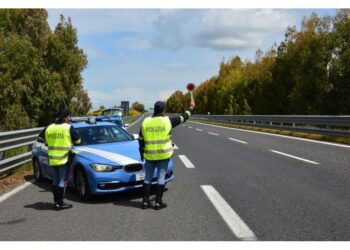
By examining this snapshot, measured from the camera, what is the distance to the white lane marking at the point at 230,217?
4.26 metres

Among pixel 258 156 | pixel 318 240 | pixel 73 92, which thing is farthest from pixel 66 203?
pixel 73 92

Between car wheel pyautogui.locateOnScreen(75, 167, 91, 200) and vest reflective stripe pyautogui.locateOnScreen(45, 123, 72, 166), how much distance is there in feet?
1.61

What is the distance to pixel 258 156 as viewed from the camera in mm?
11125

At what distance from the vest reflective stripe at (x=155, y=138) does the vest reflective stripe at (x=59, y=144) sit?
131 cm

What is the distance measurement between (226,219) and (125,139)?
3.61m

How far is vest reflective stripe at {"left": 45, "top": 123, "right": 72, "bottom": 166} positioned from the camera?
19.8 ft

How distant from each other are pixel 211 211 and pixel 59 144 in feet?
8.87

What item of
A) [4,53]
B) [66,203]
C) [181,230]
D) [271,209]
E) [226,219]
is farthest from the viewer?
[4,53]

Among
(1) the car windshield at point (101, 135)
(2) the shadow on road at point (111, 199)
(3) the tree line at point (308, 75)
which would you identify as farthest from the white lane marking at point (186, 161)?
(3) the tree line at point (308, 75)

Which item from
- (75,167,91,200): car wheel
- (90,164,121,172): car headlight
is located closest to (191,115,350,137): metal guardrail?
(90,164,121,172): car headlight

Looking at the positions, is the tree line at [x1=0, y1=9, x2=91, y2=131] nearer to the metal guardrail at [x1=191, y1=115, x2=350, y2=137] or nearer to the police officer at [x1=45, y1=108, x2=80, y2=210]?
the metal guardrail at [x1=191, y1=115, x2=350, y2=137]

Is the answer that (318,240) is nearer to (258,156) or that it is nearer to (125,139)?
(125,139)

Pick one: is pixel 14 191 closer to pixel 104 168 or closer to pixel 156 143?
pixel 104 168

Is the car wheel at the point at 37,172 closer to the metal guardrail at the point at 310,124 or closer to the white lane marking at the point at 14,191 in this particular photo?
the white lane marking at the point at 14,191
